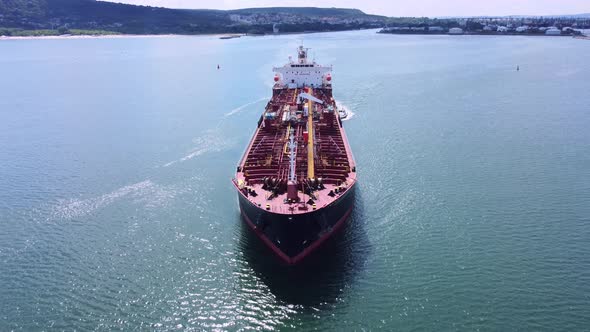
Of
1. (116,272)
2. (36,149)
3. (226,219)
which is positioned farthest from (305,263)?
(36,149)

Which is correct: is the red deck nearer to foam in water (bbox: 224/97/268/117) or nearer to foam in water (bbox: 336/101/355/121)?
foam in water (bbox: 336/101/355/121)

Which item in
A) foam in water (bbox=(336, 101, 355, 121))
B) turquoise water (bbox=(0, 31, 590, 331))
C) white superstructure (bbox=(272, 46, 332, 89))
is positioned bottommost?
turquoise water (bbox=(0, 31, 590, 331))

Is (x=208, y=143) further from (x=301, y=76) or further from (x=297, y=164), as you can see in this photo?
(x=301, y=76)

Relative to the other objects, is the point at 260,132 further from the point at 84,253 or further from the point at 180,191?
the point at 84,253

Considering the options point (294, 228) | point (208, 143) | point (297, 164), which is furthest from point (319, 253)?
point (208, 143)

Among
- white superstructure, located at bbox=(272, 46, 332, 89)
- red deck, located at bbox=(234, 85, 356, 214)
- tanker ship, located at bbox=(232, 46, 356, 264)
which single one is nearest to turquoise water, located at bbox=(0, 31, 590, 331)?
tanker ship, located at bbox=(232, 46, 356, 264)

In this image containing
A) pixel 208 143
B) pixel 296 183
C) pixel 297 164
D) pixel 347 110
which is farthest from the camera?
pixel 347 110
